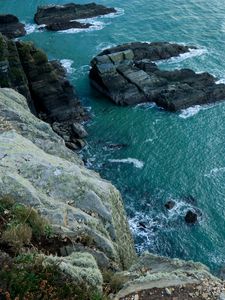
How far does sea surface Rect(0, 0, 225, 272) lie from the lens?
138ft

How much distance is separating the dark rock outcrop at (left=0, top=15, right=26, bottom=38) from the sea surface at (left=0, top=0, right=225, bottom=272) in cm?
197

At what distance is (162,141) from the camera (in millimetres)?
55000

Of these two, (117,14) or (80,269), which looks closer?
(80,269)

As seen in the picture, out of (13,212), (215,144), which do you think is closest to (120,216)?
(13,212)

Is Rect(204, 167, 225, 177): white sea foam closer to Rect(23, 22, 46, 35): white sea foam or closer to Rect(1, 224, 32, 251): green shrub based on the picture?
Rect(1, 224, 32, 251): green shrub

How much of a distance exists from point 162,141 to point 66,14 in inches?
1718

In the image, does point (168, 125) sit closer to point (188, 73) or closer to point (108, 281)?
point (188, 73)

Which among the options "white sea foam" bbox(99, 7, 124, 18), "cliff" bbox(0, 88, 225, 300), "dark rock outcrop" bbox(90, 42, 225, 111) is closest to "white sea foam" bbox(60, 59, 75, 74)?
"dark rock outcrop" bbox(90, 42, 225, 111)

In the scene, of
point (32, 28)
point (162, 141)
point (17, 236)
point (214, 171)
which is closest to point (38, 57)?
point (162, 141)

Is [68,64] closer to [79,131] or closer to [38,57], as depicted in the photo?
[38,57]

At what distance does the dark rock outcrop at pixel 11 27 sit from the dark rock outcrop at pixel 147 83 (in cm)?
2030

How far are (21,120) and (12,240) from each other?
18912mm

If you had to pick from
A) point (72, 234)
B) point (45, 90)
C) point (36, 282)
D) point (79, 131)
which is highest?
point (36, 282)

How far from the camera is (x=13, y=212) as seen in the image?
54.2ft
